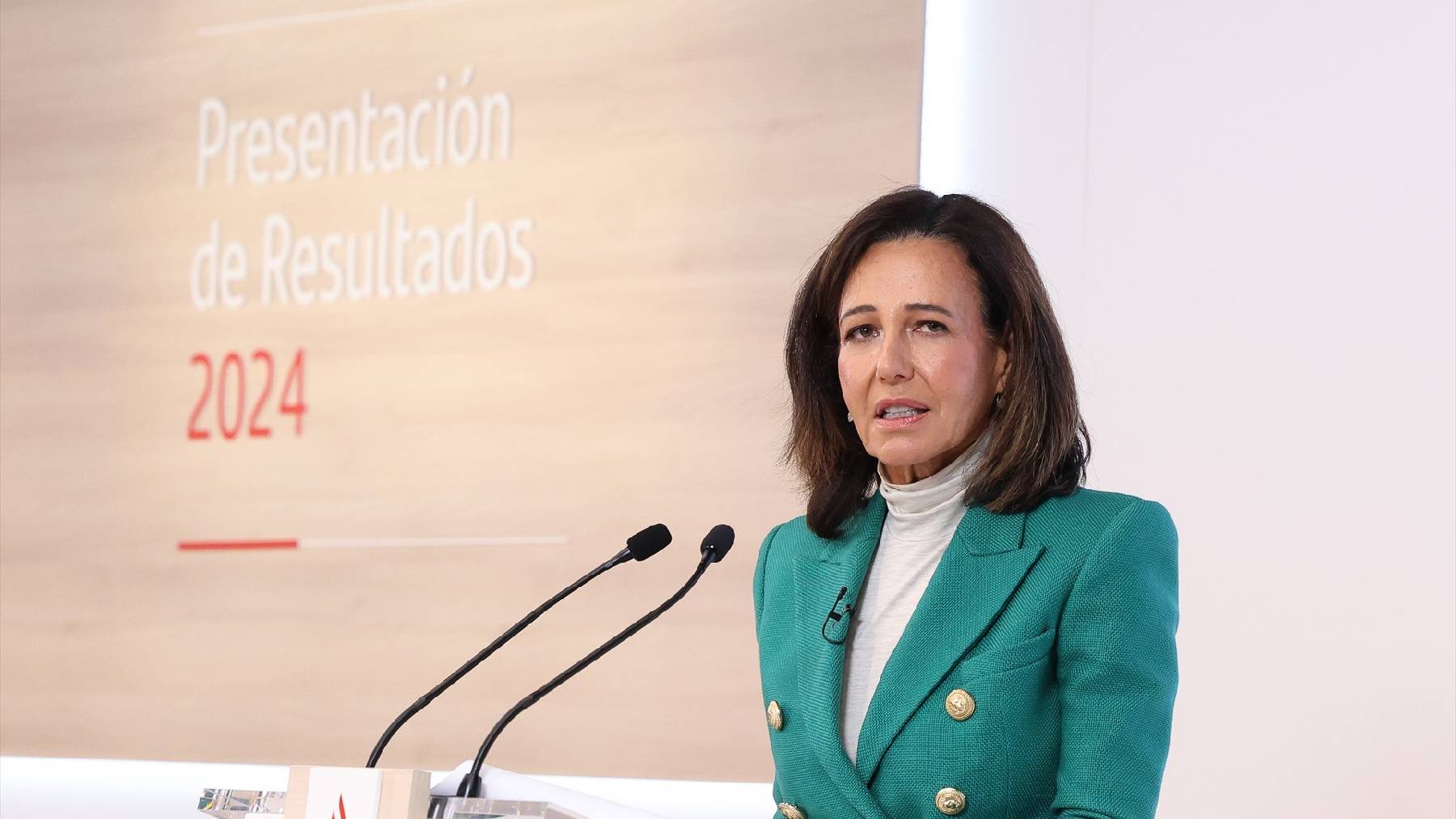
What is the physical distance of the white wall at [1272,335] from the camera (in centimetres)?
246

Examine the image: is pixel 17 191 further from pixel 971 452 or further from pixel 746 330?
pixel 971 452

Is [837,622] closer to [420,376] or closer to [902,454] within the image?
[902,454]

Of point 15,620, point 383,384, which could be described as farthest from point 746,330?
point 15,620

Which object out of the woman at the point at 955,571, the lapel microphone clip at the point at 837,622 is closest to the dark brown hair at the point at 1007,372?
the woman at the point at 955,571

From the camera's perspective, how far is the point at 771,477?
2.95 m

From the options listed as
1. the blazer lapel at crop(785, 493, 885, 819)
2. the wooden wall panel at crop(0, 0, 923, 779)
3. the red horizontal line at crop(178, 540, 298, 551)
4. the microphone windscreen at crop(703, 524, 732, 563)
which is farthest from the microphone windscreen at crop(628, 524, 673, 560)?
the red horizontal line at crop(178, 540, 298, 551)

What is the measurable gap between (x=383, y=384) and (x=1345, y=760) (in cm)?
211

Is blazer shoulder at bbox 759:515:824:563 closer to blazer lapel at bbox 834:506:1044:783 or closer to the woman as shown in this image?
the woman

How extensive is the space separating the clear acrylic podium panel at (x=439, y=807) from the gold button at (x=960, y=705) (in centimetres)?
A: 44

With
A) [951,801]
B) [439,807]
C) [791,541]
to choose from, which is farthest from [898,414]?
[439,807]

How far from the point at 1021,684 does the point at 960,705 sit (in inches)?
2.5

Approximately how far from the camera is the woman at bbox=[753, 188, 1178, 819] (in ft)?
4.90

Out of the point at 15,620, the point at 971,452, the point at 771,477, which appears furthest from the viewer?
the point at 15,620

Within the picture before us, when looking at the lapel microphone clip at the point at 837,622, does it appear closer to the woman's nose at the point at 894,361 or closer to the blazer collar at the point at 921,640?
the blazer collar at the point at 921,640
